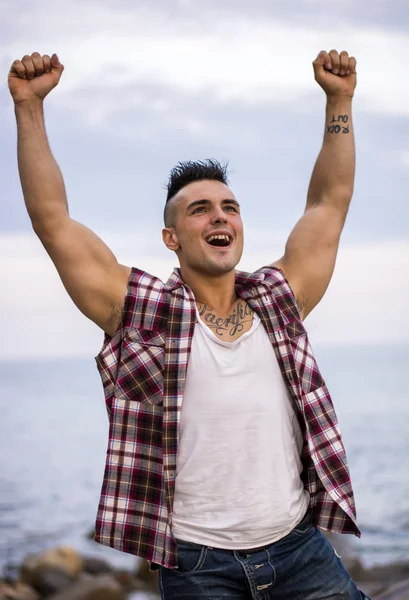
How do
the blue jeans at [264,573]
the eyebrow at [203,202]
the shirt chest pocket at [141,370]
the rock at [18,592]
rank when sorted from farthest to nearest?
1. the rock at [18,592]
2. the eyebrow at [203,202]
3. the shirt chest pocket at [141,370]
4. the blue jeans at [264,573]

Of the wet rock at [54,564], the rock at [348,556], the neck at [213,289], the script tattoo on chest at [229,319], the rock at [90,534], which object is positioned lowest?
the rock at [90,534]

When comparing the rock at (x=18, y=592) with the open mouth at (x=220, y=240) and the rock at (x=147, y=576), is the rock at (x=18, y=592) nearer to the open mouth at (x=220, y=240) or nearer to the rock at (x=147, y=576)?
the rock at (x=147, y=576)

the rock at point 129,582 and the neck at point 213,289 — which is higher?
the neck at point 213,289

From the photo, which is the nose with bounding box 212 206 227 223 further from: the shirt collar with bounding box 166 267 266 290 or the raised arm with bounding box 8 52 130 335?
the raised arm with bounding box 8 52 130 335

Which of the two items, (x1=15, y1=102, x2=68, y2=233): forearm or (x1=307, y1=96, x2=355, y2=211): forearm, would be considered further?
(x1=307, y1=96, x2=355, y2=211): forearm

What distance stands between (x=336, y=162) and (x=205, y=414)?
1.50 m

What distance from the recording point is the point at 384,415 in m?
29.6

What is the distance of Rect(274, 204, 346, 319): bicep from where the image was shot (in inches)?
163

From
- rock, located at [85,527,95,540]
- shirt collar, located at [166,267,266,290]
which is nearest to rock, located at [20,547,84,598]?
rock, located at [85,527,95,540]

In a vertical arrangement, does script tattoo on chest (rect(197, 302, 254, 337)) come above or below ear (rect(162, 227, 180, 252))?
below

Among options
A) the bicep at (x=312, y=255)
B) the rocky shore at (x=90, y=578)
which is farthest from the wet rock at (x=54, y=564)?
the bicep at (x=312, y=255)

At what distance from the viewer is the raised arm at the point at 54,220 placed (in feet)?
12.1

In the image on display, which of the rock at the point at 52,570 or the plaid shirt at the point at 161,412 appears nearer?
the plaid shirt at the point at 161,412

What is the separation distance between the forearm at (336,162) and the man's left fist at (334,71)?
0.05 metres
